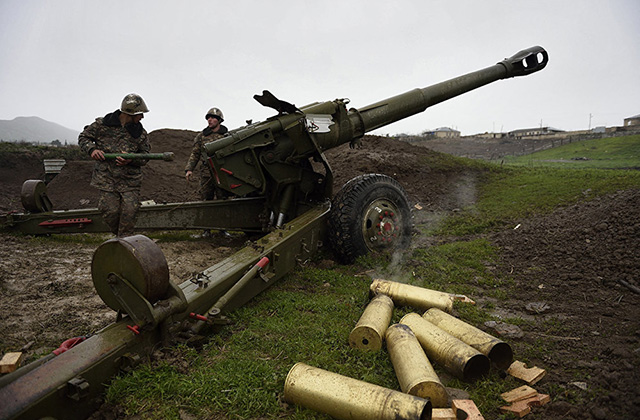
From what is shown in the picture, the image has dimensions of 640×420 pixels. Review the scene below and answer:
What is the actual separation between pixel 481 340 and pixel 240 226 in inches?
149

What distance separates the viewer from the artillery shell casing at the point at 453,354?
102 inches

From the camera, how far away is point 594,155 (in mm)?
17797

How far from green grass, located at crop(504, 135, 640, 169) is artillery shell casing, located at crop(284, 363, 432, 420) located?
566 inches

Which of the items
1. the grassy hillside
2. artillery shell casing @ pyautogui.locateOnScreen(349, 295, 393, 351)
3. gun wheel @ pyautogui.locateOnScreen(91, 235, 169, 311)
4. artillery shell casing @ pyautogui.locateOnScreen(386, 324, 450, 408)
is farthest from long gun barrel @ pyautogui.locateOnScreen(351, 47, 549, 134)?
gun wheel @ pyautogui.locateOnScreen(91, 235, 169, 311)

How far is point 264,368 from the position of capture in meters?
2.59

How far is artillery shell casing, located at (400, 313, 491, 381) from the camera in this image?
Answer: 2.58 metres

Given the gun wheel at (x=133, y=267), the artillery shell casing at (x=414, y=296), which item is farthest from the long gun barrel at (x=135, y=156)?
the artillery shell casing at (x=414, y=296)

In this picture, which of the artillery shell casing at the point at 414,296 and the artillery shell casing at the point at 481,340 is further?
the artillery shell casing at the point at 414,296

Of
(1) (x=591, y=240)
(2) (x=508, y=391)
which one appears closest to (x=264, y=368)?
(2) (x=508, y=391)

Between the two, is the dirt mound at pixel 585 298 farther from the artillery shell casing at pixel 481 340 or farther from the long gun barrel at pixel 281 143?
the long gun barrel at pixel 281 143

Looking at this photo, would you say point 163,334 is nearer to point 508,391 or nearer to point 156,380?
point 156,380

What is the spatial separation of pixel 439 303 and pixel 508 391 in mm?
1109

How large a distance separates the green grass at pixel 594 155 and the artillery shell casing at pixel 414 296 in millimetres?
12819

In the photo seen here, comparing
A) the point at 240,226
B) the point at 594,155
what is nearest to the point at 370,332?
the point at 240,226
